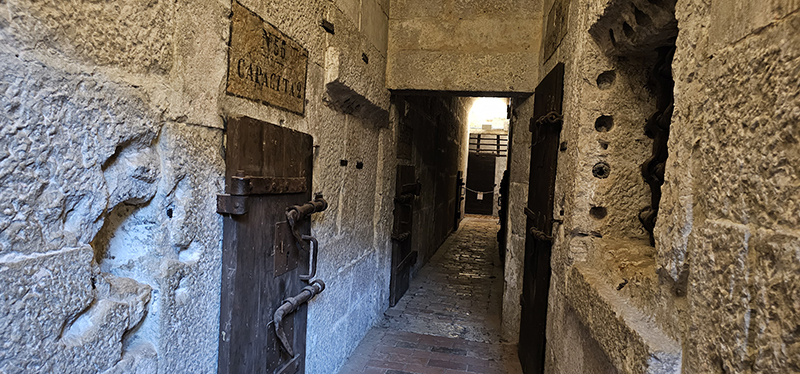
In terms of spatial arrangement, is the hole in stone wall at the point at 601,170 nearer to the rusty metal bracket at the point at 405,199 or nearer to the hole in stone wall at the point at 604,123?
the hole in stone wall at the point at 604,123

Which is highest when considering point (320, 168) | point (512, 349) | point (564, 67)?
point (564, 67)

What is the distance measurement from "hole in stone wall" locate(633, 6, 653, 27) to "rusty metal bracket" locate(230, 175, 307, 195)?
1368 mm

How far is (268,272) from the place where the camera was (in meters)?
1.46

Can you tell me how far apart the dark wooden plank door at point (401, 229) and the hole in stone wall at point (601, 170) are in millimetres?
1850

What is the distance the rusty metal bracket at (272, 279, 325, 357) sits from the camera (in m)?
1.50

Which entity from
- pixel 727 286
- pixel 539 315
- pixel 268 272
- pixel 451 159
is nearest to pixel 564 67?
pixel 539 315

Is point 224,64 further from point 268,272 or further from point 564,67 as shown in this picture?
point 564,67

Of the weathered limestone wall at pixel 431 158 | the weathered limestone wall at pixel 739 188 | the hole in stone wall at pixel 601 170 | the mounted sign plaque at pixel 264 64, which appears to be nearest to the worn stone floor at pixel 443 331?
the weathered limestone wall at pixel 431 158

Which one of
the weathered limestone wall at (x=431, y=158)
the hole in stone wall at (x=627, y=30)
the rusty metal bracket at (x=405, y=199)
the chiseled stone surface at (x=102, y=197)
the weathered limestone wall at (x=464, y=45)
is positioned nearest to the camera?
the chiseled stone surface at (x=102, y=197)

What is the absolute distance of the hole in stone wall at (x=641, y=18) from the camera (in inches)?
52.2

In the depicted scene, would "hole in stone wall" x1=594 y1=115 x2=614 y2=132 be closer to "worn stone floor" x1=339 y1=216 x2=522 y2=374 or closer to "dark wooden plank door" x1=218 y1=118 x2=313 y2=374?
"dark wooden plank door" x1=218 y1=118 x2=313 y2=374

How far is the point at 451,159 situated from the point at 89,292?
649 cm

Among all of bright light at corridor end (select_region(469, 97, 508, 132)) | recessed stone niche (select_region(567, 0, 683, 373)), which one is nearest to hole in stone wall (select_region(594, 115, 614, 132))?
recessed stone niche (select_region(567, 0, 683, 373))

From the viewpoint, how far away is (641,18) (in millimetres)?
1350
